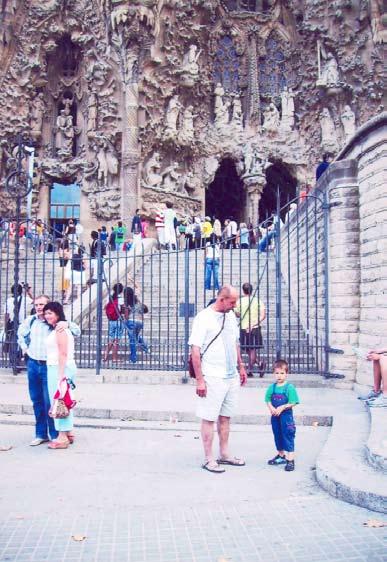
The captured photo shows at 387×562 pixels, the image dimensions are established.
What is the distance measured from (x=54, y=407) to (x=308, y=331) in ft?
18.8

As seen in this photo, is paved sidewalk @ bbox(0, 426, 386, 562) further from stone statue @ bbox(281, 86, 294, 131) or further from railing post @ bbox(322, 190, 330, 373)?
stone statue @ bbox(281, 86, 294, 131)

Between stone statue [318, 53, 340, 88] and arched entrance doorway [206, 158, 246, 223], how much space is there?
6.38 metres

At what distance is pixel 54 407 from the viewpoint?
18.1 ft

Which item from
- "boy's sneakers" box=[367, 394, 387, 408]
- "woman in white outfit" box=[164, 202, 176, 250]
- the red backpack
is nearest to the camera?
"boy's sneakers" box=[367, 394, 387, 408]

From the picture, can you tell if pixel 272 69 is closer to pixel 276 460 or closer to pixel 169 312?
pixel 169 312

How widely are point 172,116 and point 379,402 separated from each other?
21179 millimetres

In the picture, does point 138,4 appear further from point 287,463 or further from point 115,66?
point 287,463

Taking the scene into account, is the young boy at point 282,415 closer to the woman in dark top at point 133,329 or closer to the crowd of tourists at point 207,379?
the crowd of tourists at point 207,379

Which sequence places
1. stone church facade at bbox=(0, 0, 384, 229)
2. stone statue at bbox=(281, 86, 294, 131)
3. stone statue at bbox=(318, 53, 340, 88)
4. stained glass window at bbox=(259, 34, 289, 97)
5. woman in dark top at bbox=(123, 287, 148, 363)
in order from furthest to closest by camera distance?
stained glass window at bbox=(259, 34, 289, 97), stone statue at bbox=(281, 86, 294, 131), stone statue at bbox=(318, 53, 340, 88), stone church facade at bbox=(0, 0, 384, 229), woman in dark top at bbox=(123, 287, 148, 363)

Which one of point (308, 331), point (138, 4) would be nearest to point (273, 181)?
point (138, 4)

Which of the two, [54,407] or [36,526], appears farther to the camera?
[54,407]

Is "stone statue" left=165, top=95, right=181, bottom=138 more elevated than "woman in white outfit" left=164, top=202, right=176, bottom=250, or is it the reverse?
"stone statue" left=165, top=95, right=181, bottom=138

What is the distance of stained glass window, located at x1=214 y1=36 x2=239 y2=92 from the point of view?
28.1 metres

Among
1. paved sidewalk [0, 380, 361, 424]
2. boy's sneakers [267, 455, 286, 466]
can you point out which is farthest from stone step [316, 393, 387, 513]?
paved sidewalk [0, 380, 361, 424]
